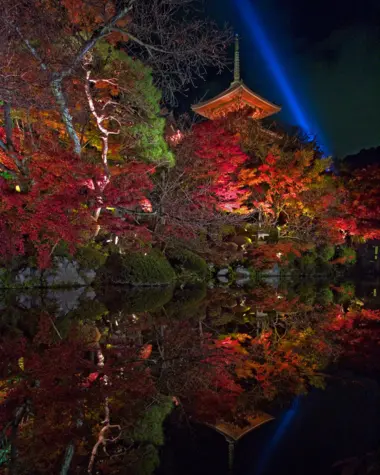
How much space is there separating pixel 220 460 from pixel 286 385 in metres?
1.50

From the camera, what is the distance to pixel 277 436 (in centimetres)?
253

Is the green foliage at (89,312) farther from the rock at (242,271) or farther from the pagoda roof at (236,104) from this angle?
the pagoda roof at (236,104)

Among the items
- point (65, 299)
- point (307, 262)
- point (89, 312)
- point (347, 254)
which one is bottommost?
point (89, 312)

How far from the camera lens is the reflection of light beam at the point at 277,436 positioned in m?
2.18

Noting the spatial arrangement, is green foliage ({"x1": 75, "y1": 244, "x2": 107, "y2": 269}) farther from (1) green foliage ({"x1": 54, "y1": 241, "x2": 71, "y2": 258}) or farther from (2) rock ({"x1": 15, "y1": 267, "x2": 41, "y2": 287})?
(2) rock ({"x1": 15, "y1": 267, "x2": 41, "y2": 287})

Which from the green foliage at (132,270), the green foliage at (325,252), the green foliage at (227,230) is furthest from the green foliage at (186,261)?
the green foliage at (325,252)

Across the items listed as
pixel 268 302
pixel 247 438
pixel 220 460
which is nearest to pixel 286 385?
pixel 247 438

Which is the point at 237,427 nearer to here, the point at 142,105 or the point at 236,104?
the point at 142,105

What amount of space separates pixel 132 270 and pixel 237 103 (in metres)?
15.5

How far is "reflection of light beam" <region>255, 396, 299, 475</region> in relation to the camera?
85.9 inches

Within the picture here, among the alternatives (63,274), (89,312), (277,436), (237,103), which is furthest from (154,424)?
(237,103)

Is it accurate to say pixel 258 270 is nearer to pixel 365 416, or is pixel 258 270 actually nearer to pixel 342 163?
pixel 342 163

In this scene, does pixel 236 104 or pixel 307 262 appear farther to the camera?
pixel 236 104

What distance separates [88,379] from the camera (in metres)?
3.56
